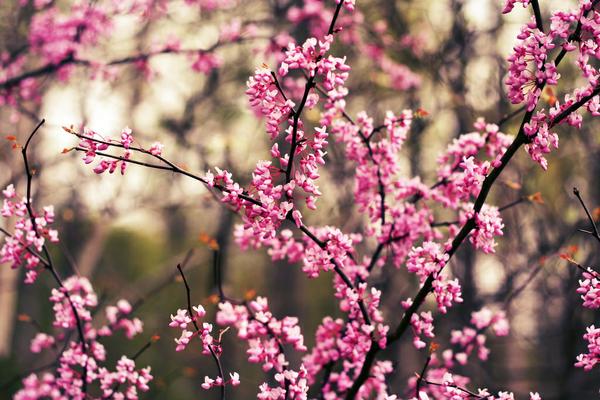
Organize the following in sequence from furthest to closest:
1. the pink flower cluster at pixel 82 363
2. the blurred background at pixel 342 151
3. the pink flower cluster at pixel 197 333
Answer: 1. the blurred background at pixel 342 151
2. the pink flower cluster at pixel 82 363
3. the pink flower cluster at pixel 197 333

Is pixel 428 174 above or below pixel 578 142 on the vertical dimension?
below

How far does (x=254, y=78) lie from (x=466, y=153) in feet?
6.12

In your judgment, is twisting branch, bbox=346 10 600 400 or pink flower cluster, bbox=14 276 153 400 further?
pink flower cluster, bbox=14 276 153 400

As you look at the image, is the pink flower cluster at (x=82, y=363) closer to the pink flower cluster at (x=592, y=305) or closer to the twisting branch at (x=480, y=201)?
the twisting branch at (x=480, y=201)

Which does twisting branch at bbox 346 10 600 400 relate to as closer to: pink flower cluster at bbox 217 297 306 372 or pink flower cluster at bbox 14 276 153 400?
pink flower cluster at bbox 217 297 306 372

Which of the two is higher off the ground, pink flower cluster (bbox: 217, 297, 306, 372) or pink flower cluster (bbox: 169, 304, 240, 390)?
pink flower cluster (bbox: 217, 297, 306, 372)

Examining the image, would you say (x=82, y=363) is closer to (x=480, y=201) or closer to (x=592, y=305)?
(x=480, y=201)

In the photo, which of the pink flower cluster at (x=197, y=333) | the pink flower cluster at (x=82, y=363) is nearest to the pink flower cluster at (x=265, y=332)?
the pink flower cluster at (x=197, y=333)

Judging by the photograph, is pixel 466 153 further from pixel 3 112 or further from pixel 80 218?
pixel 3 112

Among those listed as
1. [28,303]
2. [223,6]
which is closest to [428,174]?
[223,6]

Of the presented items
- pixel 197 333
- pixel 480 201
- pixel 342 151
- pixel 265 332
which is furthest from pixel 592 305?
pixel 342 151

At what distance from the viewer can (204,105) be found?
11.6 m

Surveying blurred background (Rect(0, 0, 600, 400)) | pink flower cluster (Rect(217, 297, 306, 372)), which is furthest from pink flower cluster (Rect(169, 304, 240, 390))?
blurred background (Rect(0, 0, 600, 400))

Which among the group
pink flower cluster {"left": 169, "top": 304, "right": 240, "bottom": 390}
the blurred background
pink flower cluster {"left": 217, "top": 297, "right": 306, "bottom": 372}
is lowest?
pink flower cluster {"left": 169, "top": 304, "right": 240, "bottom": 390}
